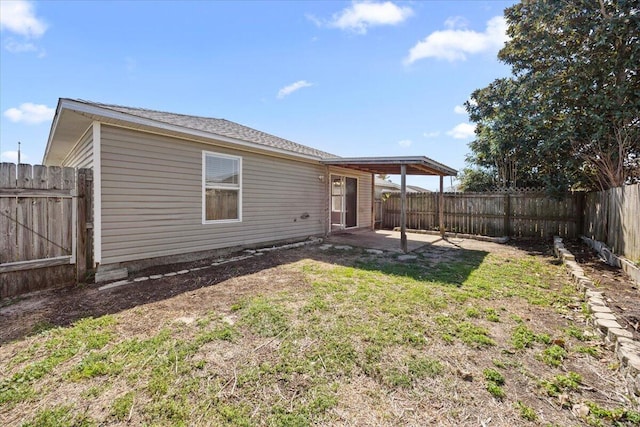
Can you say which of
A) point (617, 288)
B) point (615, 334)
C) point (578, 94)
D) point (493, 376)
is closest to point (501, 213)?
point (578, 94)

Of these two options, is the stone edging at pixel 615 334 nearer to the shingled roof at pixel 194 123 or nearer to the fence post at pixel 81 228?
the shingled roof at pixel 194 123

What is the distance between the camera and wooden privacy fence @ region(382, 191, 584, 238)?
873 centimetres

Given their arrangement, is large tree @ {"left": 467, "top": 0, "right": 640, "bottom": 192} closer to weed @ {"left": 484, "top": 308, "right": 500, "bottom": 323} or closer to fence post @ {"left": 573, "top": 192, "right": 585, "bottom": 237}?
fence post @ {"left": 573, "top": 192, "right": 585, "bottom": 237}

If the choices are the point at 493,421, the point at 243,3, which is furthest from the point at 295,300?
the point at 243,3

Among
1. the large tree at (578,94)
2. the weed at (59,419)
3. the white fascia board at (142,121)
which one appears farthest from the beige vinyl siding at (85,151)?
the large tree at (578,94)

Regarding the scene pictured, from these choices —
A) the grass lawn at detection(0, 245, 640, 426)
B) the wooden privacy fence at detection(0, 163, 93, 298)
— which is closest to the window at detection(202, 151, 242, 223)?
the wooden privacy fence at detection(0, 163, 93, 298)

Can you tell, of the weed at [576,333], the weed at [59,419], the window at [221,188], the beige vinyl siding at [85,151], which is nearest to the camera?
the weed at [59,419]

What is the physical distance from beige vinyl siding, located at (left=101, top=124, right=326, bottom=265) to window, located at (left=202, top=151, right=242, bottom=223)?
4.6 inches

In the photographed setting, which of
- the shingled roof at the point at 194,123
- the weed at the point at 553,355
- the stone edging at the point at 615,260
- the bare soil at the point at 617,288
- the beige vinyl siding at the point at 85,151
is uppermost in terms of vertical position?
the shingled roof at the point at 194,123

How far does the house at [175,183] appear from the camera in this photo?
185 inches

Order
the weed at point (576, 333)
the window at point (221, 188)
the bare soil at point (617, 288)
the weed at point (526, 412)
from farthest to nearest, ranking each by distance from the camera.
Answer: the window at point (221, 188)
the bare soil at point (617, 288)
the weed at point (576, 333)
the weed at point (526, 412)

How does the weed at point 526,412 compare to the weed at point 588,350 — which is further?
the weed at point 588,350

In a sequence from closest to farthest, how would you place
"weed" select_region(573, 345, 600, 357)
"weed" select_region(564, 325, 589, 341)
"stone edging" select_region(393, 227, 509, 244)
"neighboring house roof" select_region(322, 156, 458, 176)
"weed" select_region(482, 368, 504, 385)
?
"weed" select_region(482, 368, 504, 385), "weed" select_region(573, 345, 600, 357), "weed" select_region(564, 325, 589, 341), "neighboring house roof" select_region(322, 156, 458, 176), "stone edging" select_region(393, 227, 509, 244)

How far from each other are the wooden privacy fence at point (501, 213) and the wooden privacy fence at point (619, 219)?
1.35m
